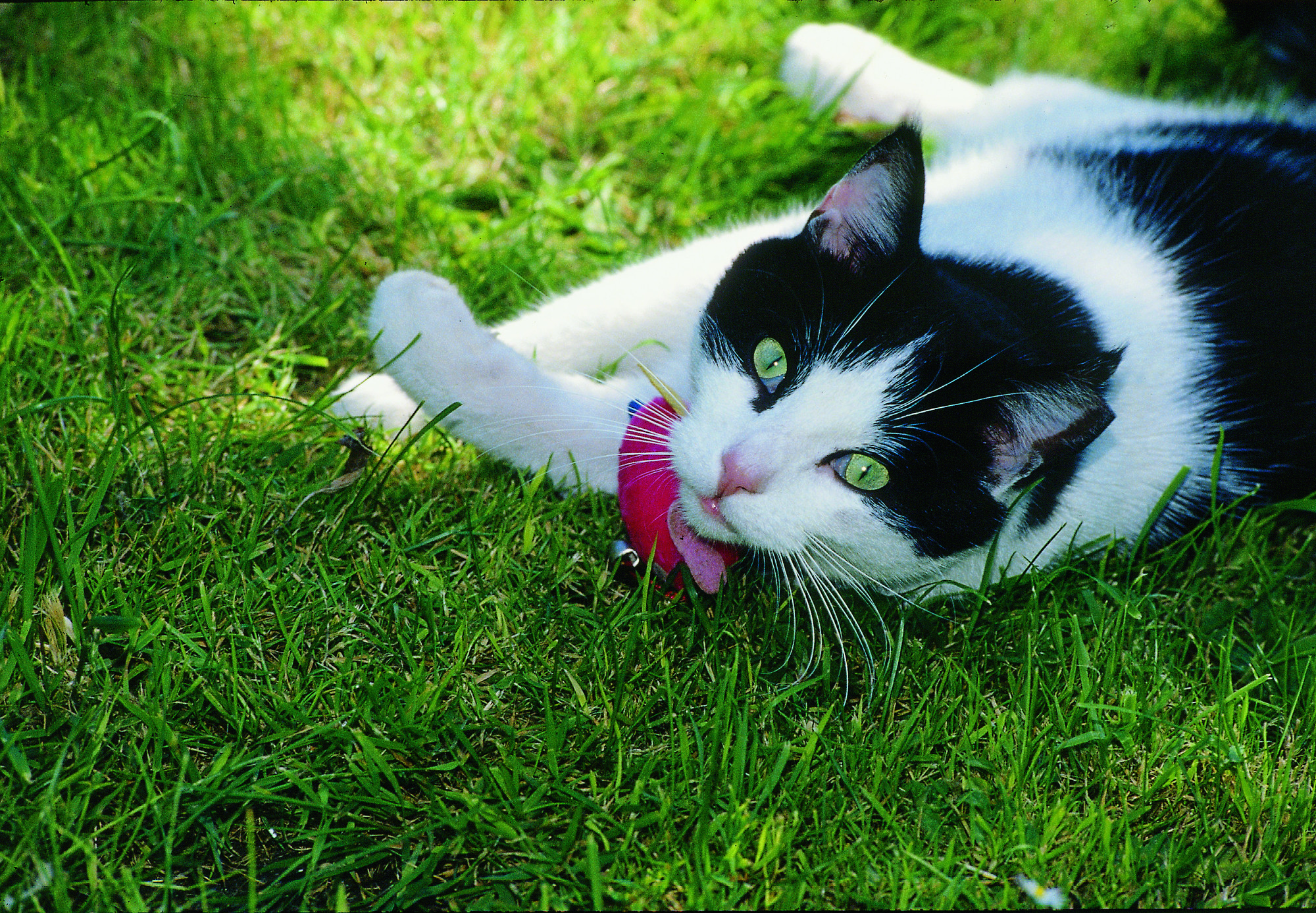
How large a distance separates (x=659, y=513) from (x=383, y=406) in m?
0.55

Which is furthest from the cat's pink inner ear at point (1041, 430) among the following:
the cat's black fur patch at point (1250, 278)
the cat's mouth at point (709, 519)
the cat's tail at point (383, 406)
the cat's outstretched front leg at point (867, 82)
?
the cat's outstretched front leg at point (867, 82)

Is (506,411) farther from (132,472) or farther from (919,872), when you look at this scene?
(919,872)

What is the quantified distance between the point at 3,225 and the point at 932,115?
6.78ft

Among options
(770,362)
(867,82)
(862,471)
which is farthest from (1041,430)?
(867,82)

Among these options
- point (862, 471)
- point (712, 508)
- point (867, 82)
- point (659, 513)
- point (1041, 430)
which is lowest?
point (659, 513)

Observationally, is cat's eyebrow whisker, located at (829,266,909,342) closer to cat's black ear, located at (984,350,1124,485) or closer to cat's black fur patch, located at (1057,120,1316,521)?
cat's black ear, located at (984,350,1124,485)

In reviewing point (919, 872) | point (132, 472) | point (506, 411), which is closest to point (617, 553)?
point (506, 411)

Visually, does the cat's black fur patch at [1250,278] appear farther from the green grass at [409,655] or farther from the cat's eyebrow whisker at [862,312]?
the cat's eyebrow whisker at [862,312]

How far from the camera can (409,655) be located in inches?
55.5

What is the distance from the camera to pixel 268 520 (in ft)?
5.11

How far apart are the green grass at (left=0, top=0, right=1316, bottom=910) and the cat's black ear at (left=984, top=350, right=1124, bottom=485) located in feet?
0.89

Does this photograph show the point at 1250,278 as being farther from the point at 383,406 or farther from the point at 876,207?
the point at 383,406

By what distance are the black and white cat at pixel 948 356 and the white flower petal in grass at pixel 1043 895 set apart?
450 millimetres

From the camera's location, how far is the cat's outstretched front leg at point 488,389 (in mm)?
1636
